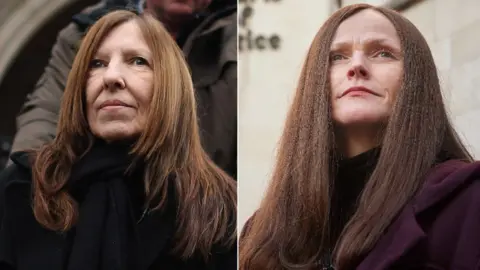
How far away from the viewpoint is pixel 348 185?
3.83ft

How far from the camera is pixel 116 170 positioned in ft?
4.05

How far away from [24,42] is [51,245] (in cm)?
40

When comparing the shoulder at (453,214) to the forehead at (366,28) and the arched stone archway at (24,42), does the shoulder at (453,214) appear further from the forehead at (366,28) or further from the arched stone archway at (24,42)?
the arched stone archway at (24,42)

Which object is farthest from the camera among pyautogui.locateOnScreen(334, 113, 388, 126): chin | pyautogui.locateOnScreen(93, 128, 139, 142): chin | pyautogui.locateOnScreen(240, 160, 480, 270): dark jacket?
pyautogui.locateOnScreen(93, 128, 139, 142): chin

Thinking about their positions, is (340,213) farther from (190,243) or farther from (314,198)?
(190,243)

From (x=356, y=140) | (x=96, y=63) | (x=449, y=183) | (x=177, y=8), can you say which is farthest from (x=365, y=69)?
(x=96, y=63)

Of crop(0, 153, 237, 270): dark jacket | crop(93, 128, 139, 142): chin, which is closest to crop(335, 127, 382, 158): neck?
crop(0, 153, 237, 270): dark jacket

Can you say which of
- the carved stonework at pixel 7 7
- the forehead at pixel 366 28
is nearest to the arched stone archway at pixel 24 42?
the carved stonework at pixel 7 7

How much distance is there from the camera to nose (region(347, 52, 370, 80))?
1.15m

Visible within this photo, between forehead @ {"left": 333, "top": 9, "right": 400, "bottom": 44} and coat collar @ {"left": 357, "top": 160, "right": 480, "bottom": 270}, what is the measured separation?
0.25 m

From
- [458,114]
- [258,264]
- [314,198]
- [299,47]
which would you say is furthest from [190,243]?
[458,114]

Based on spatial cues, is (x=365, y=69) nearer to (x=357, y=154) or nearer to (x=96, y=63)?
(x=357, y=154)

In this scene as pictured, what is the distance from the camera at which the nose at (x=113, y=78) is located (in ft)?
4.11

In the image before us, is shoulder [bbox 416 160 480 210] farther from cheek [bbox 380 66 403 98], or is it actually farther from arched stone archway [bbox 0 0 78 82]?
arched stone archway [bbox 0 0 78 82]
